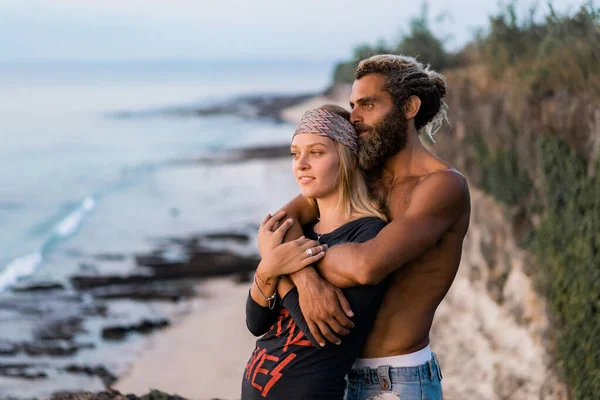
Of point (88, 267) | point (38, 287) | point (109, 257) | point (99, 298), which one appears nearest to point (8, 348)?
point (99, 298)

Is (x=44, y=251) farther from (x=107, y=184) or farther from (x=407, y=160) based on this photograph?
(x=407, y=160)

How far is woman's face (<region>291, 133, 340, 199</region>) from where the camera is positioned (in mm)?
3516

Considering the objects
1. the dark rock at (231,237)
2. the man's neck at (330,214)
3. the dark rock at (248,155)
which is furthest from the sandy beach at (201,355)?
the dark rock at (248,155)

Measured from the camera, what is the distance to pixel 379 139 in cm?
360

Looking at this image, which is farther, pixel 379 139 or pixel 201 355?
pixel 201 355

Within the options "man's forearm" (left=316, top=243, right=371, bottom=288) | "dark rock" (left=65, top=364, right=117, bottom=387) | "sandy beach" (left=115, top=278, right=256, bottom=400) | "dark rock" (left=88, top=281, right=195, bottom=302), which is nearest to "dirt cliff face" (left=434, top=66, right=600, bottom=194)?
"man's forearm" (left=316, top=243, right=371, bottom=288)

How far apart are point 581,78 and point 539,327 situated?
2.78 meters

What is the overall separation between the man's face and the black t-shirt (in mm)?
351

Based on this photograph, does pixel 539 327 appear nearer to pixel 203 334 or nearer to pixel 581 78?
pixel 581 78

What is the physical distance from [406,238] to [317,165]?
595 millimetres

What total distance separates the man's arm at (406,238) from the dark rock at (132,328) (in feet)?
35.8

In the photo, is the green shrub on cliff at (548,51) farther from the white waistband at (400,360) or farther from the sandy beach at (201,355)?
the sandy beach at (201,355)

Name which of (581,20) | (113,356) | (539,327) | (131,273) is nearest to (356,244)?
(539,327)

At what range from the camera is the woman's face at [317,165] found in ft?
11.5
